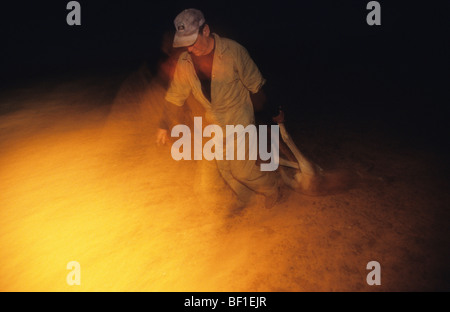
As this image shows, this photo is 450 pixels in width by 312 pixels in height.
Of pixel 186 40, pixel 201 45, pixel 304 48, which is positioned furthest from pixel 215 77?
pixel 304 48

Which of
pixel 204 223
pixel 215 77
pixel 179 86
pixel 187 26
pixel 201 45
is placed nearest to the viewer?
pixel 187 26

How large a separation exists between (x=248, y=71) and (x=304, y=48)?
8.64 m

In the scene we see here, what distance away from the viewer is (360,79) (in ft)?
23.6

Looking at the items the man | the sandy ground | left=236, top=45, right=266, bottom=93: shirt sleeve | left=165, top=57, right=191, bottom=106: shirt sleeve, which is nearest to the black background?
left=236, top=45, right=266, bottom=93: shirt sleeve

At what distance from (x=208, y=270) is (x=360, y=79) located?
663 cm

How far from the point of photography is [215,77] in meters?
2.71

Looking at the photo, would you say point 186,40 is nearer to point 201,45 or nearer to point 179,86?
point 201,45

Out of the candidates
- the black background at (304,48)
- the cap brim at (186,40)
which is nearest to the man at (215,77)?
the cap brim at (186,40)

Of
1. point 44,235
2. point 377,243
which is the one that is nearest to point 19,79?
point 44,235

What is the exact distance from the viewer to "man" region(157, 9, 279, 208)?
250 centimetres

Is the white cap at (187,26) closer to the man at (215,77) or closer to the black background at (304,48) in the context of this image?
the man at (215,77)

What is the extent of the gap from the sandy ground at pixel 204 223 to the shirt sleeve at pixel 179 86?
1.34 m

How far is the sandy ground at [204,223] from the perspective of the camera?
262cm

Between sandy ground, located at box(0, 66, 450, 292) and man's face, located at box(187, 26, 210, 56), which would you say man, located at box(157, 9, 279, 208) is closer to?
man's face, located at box(187, 26, 210, 56)
